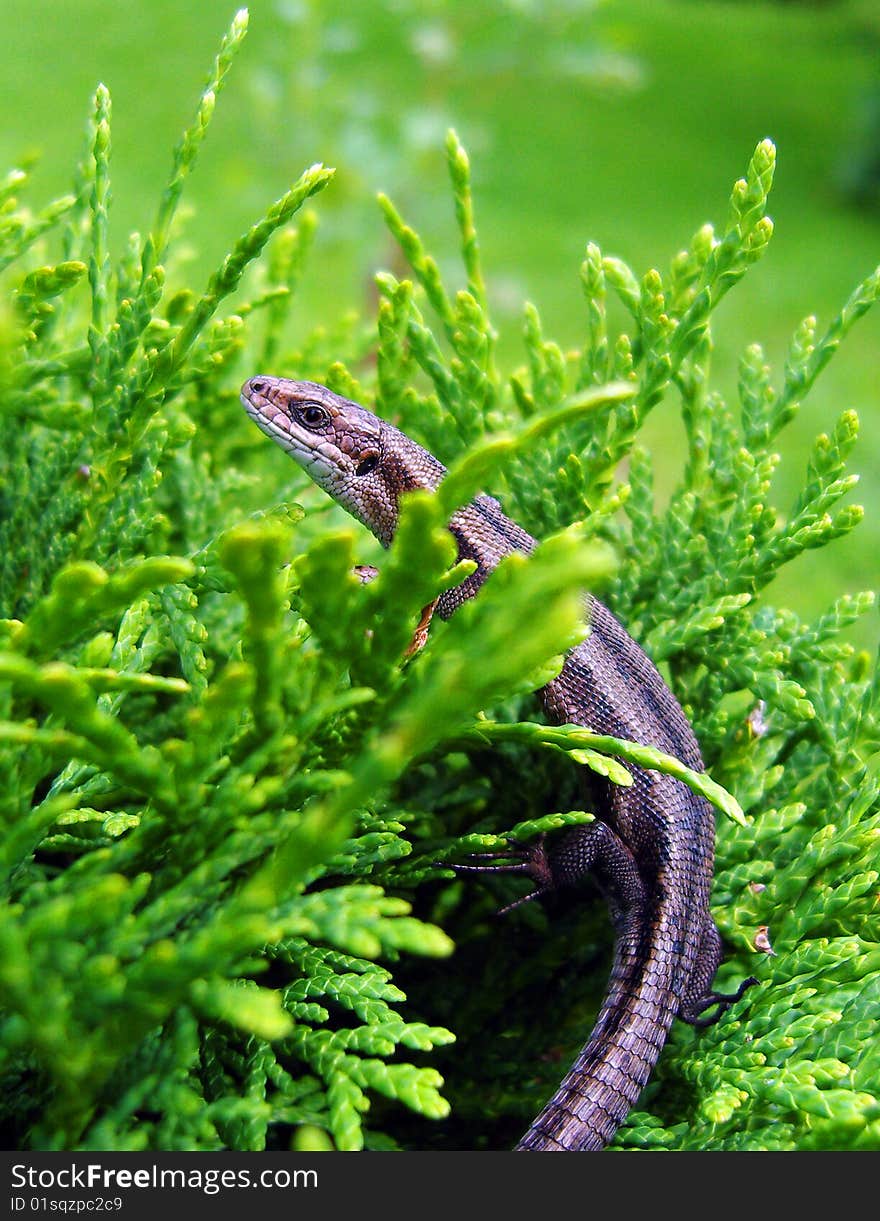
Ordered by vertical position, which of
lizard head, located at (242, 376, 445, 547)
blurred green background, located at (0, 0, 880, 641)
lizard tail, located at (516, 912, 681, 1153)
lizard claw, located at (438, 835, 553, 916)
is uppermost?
blurred green background, located at (0, 0, 880, 641)

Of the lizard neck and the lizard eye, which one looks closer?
the lizard neck

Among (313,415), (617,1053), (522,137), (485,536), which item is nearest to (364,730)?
(617,1053)

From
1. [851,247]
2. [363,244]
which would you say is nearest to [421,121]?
[363,244]

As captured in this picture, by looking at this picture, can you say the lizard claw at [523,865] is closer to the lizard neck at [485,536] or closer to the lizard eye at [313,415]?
the lizard neck at [485,536]

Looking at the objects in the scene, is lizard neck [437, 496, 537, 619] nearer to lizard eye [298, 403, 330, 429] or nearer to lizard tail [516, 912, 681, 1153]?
lizard eye [298, 403, 330, 429]

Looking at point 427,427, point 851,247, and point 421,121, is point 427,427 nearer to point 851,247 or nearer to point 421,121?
point 421,121

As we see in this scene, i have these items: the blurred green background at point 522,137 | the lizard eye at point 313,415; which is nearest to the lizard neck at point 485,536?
the lizard eye at point 313,415

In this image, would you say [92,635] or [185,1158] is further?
[92,635]

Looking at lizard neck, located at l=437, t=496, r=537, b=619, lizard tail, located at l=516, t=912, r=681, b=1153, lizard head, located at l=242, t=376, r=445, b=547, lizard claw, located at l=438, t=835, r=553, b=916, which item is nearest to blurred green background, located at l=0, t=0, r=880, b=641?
lizard head, located at l=242, t=376, r=445, b=547
